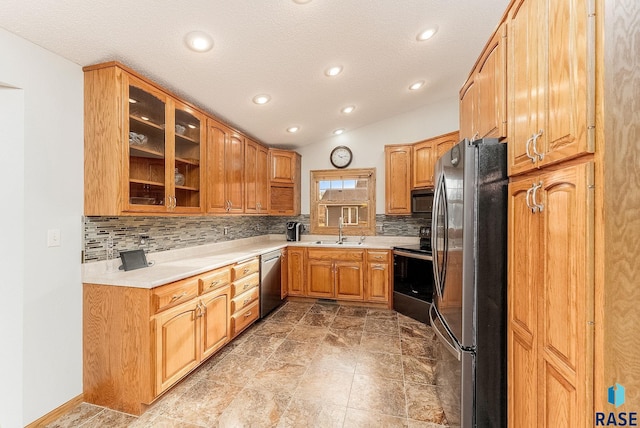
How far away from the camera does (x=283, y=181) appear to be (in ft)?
13.4

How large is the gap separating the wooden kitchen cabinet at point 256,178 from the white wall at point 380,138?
80cm

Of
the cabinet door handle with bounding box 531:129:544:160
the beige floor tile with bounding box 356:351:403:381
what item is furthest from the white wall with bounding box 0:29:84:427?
the cabinet door handle with bounding box 531:129:544:160

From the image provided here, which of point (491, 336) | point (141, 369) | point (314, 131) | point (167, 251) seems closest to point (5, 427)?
point (141, 369)

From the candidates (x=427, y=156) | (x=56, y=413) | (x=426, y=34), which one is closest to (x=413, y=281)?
(x=427, y=156)

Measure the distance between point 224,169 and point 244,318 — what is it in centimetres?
163

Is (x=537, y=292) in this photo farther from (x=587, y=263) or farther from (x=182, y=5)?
(x=182, y=5)

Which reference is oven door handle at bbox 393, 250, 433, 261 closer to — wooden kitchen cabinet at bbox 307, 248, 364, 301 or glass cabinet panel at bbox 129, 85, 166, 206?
wooden kitchen cabinet at bbox 307, 248, 364, 301

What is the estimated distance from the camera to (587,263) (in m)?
0.78

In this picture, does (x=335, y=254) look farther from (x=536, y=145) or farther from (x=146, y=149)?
(x=536, y=145)

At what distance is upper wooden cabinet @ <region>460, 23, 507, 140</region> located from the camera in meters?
1.37

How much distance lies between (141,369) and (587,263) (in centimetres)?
233

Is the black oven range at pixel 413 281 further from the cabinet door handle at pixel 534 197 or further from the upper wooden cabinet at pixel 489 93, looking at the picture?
the cabinet door handle at pixel 534 197

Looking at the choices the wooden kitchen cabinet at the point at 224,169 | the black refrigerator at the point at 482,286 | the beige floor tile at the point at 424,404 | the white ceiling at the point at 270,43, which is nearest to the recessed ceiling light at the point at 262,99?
the white ceiling at the point at 270,43

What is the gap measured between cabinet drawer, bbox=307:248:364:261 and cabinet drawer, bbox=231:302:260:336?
109 centimetres
